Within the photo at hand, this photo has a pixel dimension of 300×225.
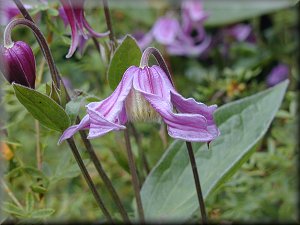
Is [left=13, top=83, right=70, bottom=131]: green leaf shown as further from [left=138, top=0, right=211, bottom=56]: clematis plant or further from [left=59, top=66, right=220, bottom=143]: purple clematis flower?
[left=138, top=0, right=211, bottom=56]: clematis plant

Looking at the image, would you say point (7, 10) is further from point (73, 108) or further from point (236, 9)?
point (236, 9)

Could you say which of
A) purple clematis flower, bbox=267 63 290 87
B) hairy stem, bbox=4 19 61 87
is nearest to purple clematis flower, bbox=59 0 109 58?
hairy stem, bbox=4 19 61 87

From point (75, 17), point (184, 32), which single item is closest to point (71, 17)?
point (75, 17)

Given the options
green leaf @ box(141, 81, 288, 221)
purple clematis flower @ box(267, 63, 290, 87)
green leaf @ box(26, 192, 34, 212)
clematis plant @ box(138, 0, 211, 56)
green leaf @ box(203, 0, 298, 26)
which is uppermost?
green leaf @ box(26, 192, 34, 212)

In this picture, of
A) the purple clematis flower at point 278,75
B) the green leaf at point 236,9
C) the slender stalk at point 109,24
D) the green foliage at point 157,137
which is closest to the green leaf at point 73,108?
the green foliage at point 157,137

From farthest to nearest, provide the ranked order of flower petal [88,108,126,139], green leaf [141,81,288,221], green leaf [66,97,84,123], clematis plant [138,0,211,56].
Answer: clematis plant [138,0,211,56] → green leaf [141,81,288,221] → green leaf [66,97,84,123] → flower petal [88,108,126,139]

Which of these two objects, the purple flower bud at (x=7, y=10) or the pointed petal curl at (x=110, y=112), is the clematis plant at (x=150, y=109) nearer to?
the pointed petal curl at (x=110, y=112)
